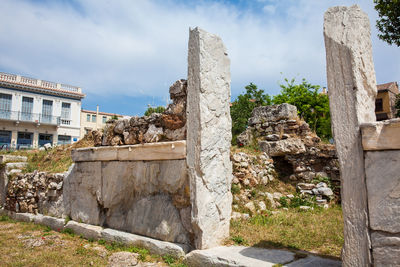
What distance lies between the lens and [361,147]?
2.51m

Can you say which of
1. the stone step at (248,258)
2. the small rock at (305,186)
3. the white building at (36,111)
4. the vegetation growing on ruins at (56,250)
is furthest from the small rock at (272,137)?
the white building at (36,111)

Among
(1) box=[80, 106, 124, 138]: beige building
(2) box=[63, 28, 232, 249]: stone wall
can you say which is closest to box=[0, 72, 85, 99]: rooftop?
(1) box=[80, 106, 124, 138]: beige building

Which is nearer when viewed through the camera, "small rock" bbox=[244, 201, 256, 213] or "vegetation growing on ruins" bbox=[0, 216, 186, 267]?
"vegetation growing on ruins" bbox=[0, 216, 186, 267]

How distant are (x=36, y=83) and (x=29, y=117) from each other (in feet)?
10.8

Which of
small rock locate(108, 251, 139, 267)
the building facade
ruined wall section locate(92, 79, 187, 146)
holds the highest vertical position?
the building facade

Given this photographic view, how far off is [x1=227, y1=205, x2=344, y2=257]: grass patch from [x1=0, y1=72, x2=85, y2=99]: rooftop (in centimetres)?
2758

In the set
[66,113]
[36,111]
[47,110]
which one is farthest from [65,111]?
[36,111]

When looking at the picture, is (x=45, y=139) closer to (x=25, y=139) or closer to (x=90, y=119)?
(x=25, y=139)

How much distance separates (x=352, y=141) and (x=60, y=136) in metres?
30.5

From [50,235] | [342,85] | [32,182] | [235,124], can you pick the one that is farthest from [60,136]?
[342,85]

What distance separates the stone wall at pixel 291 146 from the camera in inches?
282

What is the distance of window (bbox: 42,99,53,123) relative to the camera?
2769 centimetres

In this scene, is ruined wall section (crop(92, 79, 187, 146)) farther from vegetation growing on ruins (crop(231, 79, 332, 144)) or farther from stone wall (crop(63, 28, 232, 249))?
vegetation growing on ruins (crop(231, 79, 332, 144))

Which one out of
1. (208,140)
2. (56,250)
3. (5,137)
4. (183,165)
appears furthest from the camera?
(5,137)
